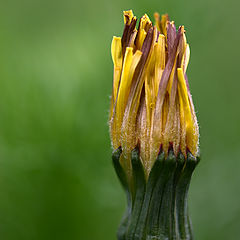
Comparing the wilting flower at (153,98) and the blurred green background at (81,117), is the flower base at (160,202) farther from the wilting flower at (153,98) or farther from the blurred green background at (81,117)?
the blurred green background at (81,117)

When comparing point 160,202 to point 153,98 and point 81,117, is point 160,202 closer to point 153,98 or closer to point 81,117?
point 153,98

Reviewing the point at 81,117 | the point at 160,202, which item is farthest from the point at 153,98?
the point at 81,117

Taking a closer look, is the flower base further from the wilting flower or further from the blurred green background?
the blurred green background

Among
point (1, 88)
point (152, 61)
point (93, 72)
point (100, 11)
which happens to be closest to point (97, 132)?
point (93, 72)

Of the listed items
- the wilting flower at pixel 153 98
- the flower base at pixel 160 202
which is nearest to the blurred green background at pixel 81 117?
the flower base at pixel 160 202

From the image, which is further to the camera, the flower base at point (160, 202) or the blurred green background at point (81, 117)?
the blurred green background at point (81, 117)
